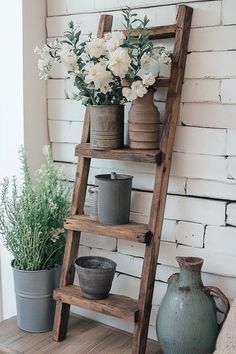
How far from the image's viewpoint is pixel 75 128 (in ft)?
5.98

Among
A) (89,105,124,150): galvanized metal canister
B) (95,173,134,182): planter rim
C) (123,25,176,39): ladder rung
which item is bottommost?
(95,173,134,182): planter rim

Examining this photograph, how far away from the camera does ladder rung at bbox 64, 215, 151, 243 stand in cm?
145

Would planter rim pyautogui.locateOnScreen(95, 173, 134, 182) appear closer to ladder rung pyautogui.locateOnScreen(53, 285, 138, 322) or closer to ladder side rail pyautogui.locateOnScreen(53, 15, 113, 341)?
ladder side rail pyautogui.locateOnScreen(53, 15, 113, 341)

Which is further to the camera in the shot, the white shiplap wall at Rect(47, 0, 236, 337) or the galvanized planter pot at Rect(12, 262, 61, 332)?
the galvanized planter pot at Rect(12, 262, 61, 332)

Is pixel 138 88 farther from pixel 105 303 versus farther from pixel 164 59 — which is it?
pixel 105 303

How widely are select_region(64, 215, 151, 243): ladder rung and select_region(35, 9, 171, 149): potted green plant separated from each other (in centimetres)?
25

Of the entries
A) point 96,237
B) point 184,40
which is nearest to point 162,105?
point 184,40

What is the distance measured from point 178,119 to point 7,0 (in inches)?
32.6

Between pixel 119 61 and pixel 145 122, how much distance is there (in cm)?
22

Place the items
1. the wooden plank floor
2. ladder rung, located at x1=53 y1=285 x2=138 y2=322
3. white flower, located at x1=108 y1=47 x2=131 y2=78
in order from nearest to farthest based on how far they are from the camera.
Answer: white flower, located at x1=108 y1=47 x2=131 y2=78 < ladder rung, located at x1=53 y1=285 x2=138 y2=322 < the wooden plank floor

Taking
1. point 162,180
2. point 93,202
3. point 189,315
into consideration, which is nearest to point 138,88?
point 162,180

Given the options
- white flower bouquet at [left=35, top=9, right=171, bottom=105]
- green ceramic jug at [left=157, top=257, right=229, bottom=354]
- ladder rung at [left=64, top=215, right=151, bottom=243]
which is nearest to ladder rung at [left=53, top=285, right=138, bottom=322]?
green ceramic jug at [left=157, top=257, right=229, bottom=354]

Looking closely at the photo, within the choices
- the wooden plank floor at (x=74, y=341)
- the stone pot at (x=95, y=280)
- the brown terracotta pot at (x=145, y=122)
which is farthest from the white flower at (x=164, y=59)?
the wooden plank floor at (x=74, y=341)

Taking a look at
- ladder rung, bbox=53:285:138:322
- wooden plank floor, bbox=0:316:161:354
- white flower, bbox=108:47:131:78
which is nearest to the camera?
white flower, bbox=108:47:131:78
